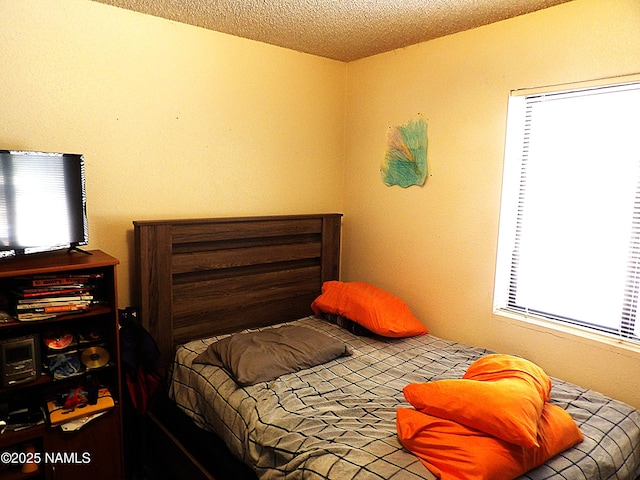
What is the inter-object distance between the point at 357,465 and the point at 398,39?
7.92ft

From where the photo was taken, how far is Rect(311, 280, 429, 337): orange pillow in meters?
2.65

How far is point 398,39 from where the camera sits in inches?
109

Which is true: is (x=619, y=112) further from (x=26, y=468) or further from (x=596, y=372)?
(x=26, y=468)

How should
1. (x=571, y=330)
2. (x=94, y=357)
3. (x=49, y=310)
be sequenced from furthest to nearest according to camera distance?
(x=571, y=330), (x=94, y=357), (x=49, y=310)

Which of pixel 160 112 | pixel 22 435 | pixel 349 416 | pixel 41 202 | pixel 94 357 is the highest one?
pixel 160 112

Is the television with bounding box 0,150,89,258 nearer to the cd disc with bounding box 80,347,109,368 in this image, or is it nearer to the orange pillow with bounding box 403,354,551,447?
the cd disc with bounding box 80,347,109,368

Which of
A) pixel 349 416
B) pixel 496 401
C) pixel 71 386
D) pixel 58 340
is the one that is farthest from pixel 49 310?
pixel 496 401

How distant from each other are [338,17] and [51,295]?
198 cm

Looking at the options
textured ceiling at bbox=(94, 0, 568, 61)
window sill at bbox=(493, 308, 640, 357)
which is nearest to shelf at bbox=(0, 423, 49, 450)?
textured ceiling at bbox=(94, 0, 568, 61)

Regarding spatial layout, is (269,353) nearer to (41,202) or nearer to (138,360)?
(138,360)

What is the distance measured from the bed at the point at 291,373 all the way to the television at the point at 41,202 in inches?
13.5

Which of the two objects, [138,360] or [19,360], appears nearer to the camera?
[19,360]

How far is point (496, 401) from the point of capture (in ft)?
4.85

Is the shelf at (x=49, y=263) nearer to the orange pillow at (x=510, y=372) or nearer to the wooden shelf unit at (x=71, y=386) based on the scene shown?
the wooden shelf unit at (x=71, y=386)
